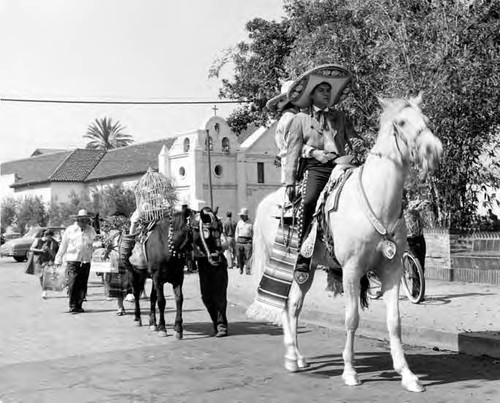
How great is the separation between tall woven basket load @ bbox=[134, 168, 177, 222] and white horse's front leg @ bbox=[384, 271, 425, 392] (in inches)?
204

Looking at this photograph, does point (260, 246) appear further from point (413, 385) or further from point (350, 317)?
point (413, 385)

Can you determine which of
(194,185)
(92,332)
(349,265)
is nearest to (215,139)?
(194,185)

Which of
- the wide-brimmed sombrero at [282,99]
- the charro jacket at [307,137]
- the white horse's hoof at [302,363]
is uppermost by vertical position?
the wide-brimmed sombrero at [282,99]

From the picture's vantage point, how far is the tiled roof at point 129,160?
201 feet

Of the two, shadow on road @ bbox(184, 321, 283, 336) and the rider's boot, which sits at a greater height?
the rider's boot

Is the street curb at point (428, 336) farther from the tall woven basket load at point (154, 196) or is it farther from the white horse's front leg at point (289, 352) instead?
the tall woven basket load at point (154, 196)

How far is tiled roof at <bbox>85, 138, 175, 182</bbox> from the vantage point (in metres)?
61.2

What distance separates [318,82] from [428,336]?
370 centimetres

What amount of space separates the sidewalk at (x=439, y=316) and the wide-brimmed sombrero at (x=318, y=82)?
90.0 inches

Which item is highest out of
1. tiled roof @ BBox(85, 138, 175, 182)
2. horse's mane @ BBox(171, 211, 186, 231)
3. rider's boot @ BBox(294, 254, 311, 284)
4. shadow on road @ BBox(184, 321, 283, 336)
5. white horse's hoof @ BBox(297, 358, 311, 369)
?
tiled roof @ BBox(85, 138, 175, 182)

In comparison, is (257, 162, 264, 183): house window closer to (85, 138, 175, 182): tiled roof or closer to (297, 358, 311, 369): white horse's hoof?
(85, 138, 175, 182): tiled roof

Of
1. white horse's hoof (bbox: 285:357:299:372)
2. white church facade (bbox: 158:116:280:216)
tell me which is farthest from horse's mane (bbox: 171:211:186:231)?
white church facade (bbox: 158:116:280:216)

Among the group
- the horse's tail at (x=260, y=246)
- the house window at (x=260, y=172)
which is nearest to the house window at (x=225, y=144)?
the house window at (x=260, y=172)

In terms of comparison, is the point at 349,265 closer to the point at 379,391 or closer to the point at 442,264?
the point at 379,391
